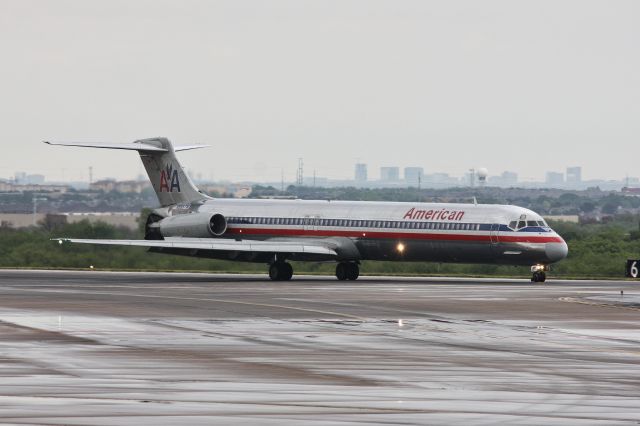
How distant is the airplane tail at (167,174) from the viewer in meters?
65.1

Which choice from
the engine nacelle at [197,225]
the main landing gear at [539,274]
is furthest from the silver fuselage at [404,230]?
the main landing gear at [539,274]

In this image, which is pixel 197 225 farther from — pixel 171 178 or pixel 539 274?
pixel 539 274

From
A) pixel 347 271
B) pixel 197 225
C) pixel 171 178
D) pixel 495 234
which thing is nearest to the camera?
pixel 495 234

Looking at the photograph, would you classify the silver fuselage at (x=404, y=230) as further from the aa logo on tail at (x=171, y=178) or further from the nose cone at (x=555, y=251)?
the aa logo on tail at (x=171, y=178)

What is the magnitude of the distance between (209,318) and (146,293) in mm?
11411

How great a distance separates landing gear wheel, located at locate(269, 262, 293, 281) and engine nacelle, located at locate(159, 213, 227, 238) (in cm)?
382

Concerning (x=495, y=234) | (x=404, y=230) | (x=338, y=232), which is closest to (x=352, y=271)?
(x=338, y=232)

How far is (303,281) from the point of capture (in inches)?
2309

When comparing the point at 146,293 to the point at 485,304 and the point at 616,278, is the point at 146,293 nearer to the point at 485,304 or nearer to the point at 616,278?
the point at 485,304

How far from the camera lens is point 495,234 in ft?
181

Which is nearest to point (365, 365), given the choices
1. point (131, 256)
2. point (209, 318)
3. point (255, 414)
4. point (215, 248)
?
point (255, 414)

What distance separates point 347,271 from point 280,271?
2814mm

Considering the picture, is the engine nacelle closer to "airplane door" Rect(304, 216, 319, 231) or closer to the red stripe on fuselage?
the red stripe on fuselage

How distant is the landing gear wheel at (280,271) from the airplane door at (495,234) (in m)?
8.67
